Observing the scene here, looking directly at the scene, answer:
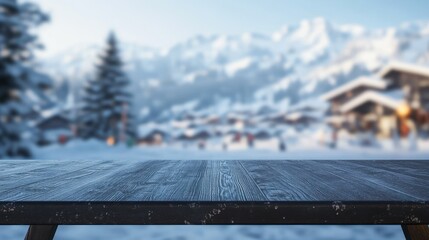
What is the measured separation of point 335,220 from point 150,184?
0.45 metres

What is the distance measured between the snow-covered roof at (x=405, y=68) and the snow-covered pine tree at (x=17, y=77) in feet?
60.6

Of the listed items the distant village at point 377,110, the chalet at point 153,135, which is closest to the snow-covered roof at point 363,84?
the distant village at point 377,110

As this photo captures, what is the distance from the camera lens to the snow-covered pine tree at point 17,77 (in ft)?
35.9

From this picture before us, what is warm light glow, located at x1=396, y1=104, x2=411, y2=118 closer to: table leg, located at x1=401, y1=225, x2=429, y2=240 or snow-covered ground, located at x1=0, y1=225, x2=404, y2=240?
snow-covered ground, located at x1=0, y1=225, x2=404, y2=240

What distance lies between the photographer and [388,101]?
20.5m

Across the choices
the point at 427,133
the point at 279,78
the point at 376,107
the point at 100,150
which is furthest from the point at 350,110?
the point at 279,78

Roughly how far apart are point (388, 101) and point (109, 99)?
19425 mm

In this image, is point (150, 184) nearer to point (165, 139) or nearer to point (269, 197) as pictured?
point (269, 197)

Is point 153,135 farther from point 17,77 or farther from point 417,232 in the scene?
point 417,232

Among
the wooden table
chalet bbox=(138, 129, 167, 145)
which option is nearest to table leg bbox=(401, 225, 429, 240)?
the wooden table

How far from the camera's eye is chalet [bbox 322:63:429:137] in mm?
19592

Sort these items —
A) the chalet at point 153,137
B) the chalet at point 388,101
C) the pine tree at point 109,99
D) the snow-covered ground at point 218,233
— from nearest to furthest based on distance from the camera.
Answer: the snow-covered ground at point 218,233 → the chalet at point 388,101 → the pine tree at point 109,99 → the chalet at point 153,137

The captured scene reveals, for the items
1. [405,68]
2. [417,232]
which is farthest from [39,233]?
[405,68]

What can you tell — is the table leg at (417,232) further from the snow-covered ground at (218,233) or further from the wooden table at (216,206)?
the snow-covered ground at (218,233)
